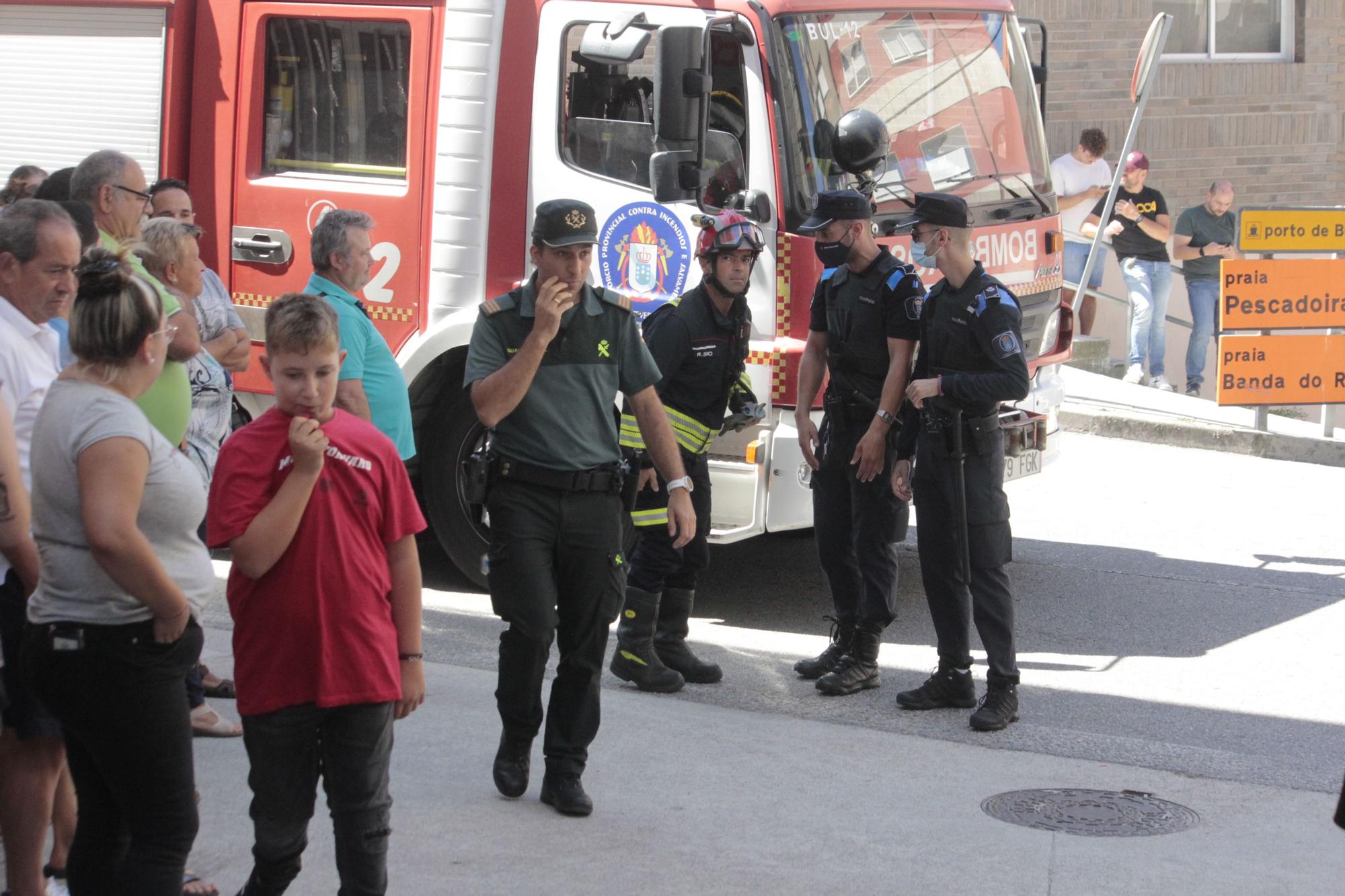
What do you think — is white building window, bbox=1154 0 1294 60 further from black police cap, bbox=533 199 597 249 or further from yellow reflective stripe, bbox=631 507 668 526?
black police cap, bbox=533 199 597 249

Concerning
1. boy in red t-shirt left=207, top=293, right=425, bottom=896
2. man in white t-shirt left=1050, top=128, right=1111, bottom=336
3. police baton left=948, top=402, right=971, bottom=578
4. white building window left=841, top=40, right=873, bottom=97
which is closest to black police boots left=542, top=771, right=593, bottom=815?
boy in red t-shirt left=207, top=293, right=425, bottom=896

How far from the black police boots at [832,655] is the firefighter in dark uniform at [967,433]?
501 mm

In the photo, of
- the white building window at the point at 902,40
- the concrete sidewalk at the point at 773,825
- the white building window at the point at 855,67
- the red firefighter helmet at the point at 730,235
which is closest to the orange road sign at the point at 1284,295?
the white building window at the point at 902,40

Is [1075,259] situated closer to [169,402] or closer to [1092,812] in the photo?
[1092,812]

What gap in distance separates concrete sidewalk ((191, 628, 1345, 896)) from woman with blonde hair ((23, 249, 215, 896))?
94 centimetres

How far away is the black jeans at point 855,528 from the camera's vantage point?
6004 millimetres

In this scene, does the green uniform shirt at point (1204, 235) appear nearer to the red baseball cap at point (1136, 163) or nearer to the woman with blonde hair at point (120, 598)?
the red baseball cap at point (1136, 163)

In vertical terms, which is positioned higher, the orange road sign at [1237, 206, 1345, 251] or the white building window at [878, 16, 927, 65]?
the white building window at [878, 16, 927, 65]

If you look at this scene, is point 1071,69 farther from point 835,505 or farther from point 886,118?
point 835,505

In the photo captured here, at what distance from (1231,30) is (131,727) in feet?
51.8

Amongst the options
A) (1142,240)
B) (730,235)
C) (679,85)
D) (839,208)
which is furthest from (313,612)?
(1142,240)

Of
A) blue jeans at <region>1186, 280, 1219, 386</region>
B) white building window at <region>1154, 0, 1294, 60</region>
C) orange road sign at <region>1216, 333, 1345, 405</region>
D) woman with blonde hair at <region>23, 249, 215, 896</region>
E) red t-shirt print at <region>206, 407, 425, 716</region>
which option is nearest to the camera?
woman with blonde hair at <region>23, 249, 215, 896</region>

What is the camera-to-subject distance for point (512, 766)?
15.5 feet

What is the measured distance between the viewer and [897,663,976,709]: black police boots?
5.80 metres
